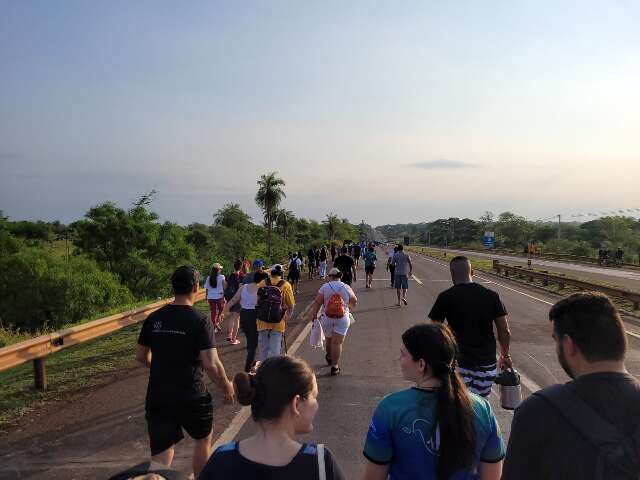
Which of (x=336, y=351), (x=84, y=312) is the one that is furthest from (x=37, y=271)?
(x=336, y=351)

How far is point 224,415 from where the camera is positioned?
20.7ft

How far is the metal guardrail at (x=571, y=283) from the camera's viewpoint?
1656 cm

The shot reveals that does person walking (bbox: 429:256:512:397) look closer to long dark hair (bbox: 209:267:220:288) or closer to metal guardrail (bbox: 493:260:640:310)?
long dark hair (bbox: 209:267:220:288)

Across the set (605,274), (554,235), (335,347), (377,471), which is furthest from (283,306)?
(554,235)

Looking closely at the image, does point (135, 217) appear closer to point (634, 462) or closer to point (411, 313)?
point (411, 313)

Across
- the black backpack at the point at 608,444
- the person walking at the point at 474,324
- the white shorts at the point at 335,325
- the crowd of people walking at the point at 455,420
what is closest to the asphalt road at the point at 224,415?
the white shorts at the point at 335,325

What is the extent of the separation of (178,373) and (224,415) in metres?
2.67

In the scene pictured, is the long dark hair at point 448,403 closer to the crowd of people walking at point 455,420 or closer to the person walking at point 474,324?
the crowd of people walking at point 455,420

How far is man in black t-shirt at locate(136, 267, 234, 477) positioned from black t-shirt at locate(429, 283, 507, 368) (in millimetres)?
2115

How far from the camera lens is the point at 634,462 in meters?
1.80

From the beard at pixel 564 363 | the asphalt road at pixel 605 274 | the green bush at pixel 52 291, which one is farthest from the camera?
the asphalt road at pixel 605 274

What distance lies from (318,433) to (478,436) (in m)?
3.51

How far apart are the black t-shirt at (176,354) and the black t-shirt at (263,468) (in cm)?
199

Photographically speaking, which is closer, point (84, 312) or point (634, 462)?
point (634, 462)
